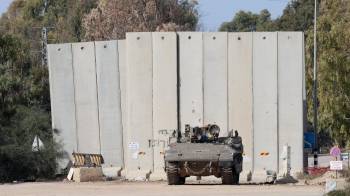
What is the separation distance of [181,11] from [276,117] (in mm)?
34786

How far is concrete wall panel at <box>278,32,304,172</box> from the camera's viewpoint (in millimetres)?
37781

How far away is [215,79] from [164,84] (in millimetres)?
2316

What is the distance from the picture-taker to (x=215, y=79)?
38406mm

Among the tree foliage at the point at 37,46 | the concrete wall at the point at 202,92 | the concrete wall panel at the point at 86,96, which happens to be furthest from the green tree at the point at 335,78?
the tree foliage at the point at 37,46

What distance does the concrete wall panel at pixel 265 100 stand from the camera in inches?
1496

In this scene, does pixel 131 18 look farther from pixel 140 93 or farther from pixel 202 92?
pixel 202 92

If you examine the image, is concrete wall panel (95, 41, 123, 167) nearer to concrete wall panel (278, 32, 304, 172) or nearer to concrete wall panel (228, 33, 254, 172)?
concrete wall panel (228, 33, 254, 172)

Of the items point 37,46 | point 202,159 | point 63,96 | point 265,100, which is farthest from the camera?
point 37,46

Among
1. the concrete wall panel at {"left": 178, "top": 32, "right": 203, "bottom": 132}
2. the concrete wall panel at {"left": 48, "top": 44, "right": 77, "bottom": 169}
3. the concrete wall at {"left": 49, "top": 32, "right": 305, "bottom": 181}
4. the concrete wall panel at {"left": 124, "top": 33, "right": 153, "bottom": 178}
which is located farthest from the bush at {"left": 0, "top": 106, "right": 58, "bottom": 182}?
the concrete wall panel at {"left": 178, "top": 32, "right": 203, "bottom": 132}

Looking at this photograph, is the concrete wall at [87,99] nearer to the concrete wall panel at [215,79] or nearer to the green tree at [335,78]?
the concrete wall panel at [215,79]

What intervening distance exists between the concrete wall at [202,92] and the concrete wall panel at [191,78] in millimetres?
45

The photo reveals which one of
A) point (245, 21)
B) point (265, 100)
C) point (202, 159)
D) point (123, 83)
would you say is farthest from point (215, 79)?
point (245, 21)

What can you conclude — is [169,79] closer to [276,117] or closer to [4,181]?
[276,117]

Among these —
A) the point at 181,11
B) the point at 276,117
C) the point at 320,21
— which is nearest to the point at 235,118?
the point at 276,117
